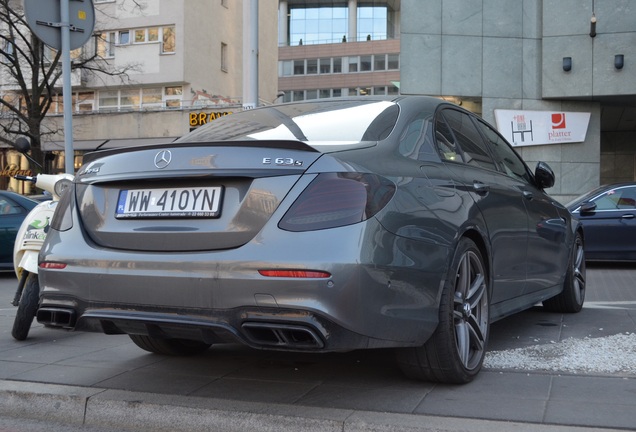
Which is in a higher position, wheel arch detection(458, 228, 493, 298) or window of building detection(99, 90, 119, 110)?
window of building detection(99, 90, 119, 110)

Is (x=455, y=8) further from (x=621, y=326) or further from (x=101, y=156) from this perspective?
(x=101, y=156)

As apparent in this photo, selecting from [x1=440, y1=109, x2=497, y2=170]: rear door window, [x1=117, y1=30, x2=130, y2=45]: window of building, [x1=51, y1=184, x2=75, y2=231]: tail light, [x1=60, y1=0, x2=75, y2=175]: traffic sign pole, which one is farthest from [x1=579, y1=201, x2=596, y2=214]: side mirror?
[x1=117, y1=30, x2=130, y2=45]: window of building

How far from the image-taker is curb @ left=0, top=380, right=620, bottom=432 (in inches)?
130

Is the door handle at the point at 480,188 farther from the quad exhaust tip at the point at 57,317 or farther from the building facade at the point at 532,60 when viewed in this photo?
the building facade at the point at 532,60

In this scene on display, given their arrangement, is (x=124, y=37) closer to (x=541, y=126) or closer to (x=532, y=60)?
(x=532, y=60)

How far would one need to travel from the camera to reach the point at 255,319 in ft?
10.7

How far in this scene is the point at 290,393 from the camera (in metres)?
3.92

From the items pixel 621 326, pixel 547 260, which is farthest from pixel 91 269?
pixel 621 326

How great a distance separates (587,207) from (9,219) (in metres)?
8.96

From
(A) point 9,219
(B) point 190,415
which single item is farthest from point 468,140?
(A) point 9,219

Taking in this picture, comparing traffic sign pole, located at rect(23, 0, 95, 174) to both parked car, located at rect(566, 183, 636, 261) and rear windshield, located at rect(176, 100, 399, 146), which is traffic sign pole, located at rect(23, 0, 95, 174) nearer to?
rear windshield, located at rect(176, 100, 399, 146)

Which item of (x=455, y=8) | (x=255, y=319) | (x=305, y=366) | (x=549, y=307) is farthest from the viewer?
(x=455, y=8)

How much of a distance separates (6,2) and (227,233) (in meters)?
31.2

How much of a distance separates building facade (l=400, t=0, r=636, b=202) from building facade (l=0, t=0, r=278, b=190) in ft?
52.3
